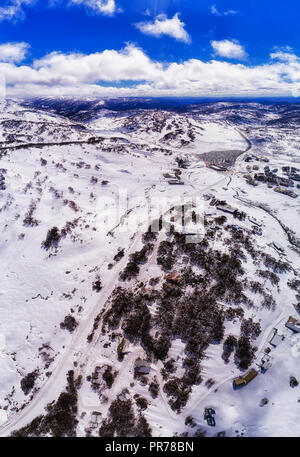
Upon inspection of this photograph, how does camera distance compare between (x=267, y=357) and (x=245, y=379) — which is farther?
(x=267, y=357)

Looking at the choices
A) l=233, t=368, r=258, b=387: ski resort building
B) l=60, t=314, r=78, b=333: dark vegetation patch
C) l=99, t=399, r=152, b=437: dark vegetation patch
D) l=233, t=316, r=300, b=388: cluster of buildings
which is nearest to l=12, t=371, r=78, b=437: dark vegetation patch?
l=99, t=399, r=152, b=437: dark vegetation patch

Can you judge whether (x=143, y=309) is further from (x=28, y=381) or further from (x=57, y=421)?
(x=28, y=381)

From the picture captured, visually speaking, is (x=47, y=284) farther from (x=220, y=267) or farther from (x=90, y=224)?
(x=220, y=267)

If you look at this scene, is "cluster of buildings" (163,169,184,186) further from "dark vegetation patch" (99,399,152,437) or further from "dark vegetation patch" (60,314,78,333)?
"dark vegetation patch" (99,399,152,437)

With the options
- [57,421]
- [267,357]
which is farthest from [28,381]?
[267,357]

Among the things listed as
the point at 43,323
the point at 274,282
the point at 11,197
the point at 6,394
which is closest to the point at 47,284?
the point at 43,323

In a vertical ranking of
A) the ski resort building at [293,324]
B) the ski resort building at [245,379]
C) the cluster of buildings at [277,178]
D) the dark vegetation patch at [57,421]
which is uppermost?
the cluster of buildings at [277,178]

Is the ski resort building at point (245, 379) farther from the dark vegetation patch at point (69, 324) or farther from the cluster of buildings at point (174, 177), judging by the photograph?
the cluster of buildings at point (174, 177)

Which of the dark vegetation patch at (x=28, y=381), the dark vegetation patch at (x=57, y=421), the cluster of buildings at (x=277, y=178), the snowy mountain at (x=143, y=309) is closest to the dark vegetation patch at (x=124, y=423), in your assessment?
the snowy mountain at (x=143, y=309)
